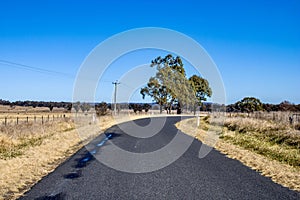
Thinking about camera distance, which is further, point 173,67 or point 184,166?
point 173,67

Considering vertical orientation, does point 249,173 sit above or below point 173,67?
below

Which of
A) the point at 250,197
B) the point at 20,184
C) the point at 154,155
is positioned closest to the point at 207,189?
the point at 250,197

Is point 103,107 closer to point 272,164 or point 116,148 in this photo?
point 116,148

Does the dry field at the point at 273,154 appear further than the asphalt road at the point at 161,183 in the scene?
Yes

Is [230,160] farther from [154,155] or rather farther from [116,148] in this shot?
[116,148]

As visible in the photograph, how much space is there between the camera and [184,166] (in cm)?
913

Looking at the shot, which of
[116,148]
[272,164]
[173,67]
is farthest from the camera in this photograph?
[173,67]

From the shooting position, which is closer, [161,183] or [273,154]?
[161,183]

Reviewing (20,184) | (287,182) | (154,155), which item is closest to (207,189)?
(287,182)

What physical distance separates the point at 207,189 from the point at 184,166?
8.75ft

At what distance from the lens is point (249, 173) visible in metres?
8.34

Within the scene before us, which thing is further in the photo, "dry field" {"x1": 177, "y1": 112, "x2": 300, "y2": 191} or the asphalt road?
"dry field" {"x1": 177, "y1": 112, "x2": 300, "y2": 191}

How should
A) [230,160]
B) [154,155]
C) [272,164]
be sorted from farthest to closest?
[154,155], [230,160], [272,164]

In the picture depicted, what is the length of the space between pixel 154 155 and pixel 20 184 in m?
5.29
